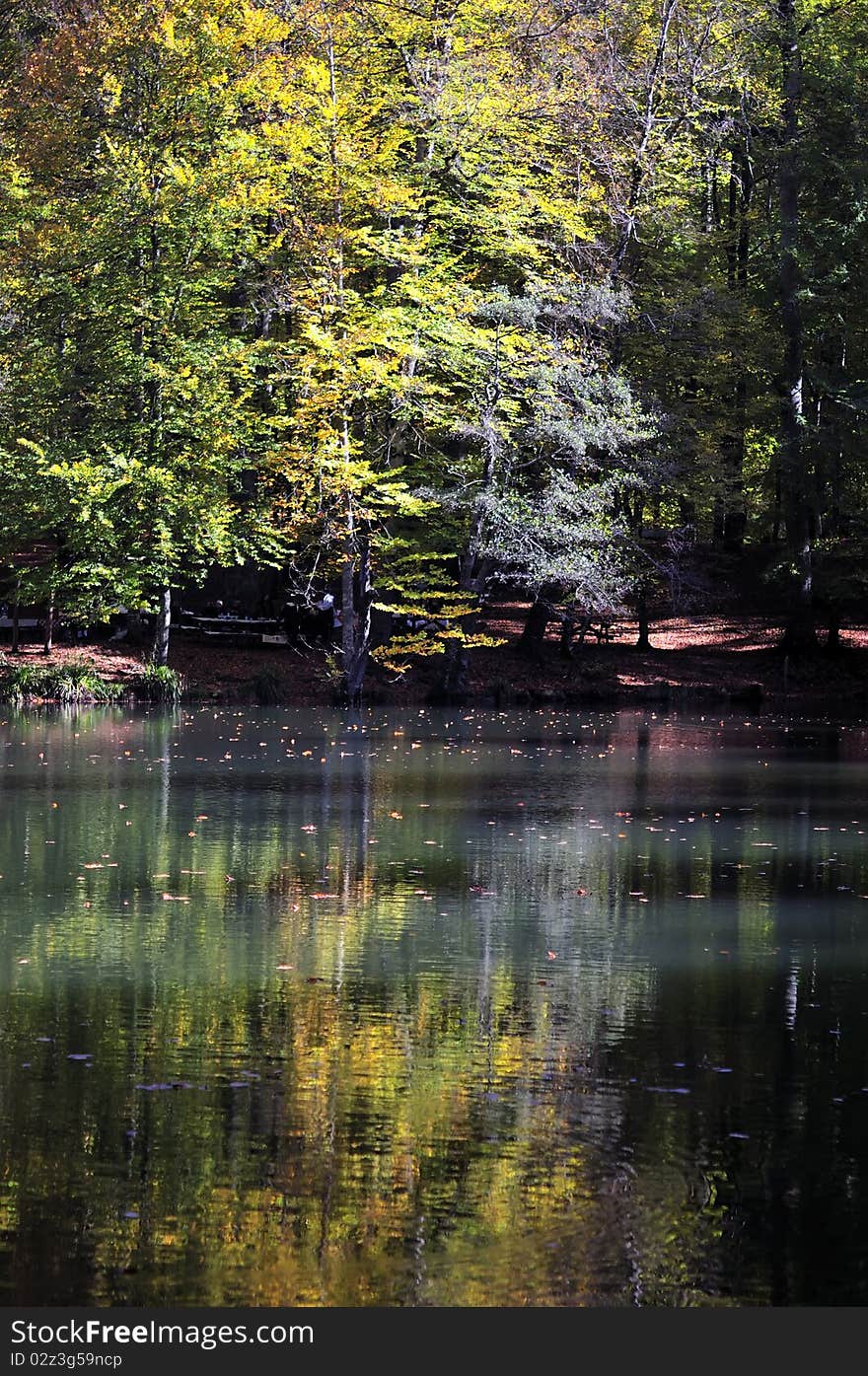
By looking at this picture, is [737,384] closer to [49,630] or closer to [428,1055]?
[49,630]

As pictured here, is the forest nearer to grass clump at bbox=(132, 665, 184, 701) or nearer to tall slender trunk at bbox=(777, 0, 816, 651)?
tall slender trunk at bbox=(777, 0, 816, 651)

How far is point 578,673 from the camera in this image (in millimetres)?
38719

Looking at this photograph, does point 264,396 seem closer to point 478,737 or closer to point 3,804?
point 478,737

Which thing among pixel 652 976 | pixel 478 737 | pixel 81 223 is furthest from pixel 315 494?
pixel 652 976

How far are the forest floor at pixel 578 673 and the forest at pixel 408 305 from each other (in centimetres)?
83

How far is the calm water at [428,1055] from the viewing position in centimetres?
592

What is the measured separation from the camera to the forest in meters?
34.8

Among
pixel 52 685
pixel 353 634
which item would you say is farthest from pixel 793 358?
pixel 52 685

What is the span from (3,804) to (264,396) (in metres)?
22.4

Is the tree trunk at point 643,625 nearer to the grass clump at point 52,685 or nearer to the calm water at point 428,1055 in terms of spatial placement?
the grass clump at point 52,685

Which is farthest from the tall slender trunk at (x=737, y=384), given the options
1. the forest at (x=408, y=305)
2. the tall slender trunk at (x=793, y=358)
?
the tall slender trunk at (x=793, y=358)

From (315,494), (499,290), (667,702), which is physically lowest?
(667,702)

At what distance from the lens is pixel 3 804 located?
58.2ft

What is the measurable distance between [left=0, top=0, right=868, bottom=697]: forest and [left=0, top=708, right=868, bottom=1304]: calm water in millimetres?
17766
